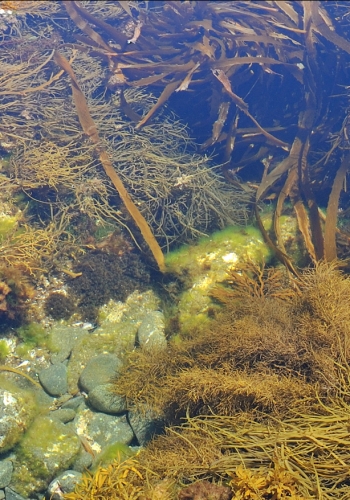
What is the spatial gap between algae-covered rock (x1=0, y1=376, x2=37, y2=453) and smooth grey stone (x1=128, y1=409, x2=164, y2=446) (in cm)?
86

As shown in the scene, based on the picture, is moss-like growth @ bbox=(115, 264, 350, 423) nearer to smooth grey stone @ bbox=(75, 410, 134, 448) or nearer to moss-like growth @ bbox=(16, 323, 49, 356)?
smooth grey stone @ bbox=(75, 410, 134, 448)

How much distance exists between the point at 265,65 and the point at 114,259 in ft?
11.5

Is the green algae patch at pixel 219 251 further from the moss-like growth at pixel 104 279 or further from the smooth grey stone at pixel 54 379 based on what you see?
the smooth grey stone at pixel 54 379

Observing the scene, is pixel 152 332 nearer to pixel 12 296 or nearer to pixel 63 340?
pixel 63 340

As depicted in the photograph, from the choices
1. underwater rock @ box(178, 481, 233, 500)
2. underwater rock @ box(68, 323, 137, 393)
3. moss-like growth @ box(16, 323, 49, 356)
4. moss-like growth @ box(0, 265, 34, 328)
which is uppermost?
moss-like growth @ box(0, 265, 34, 328)

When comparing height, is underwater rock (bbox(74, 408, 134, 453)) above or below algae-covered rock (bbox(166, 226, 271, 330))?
below

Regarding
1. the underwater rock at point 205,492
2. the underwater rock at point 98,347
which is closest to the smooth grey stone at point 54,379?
the underwater rock at point 98,347

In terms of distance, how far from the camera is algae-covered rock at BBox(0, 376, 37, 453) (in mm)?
2877

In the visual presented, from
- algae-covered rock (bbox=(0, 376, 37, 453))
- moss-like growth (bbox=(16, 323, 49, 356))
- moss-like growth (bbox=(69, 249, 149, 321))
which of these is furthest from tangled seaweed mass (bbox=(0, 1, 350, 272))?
algae-covered rock (bbox=(0, 376, 37, 453))

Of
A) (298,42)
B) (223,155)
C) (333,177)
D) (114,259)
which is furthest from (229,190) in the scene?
(298,42)

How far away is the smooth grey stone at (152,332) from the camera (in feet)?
11.6

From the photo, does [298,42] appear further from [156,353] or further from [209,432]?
[209,432]

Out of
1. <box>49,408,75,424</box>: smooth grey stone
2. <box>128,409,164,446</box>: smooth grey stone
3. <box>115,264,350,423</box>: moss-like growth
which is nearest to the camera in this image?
<box>115,264,350,423</box>: moss-like growth

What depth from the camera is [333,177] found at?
4.41 meters
